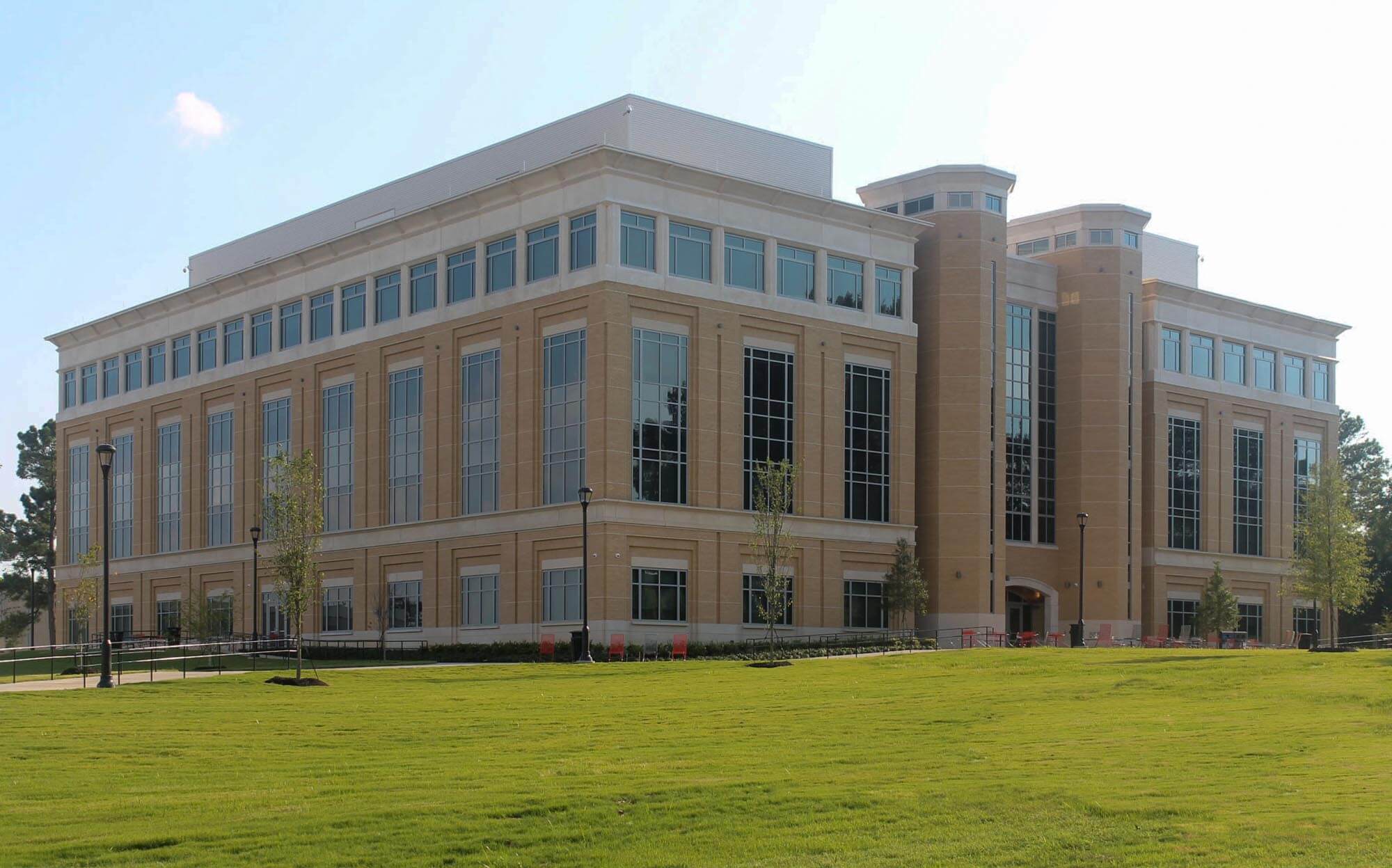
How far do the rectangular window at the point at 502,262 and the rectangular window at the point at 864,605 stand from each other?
19292 mm

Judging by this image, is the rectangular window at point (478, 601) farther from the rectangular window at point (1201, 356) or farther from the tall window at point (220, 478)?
the rectangular window at point (1201, 356)

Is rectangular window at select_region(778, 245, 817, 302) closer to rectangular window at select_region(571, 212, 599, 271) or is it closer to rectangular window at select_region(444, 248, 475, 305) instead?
rectangular window at select_region(571, 212, 599, 271)

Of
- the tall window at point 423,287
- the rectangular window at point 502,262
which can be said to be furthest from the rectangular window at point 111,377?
the rectangular window at point 502,262

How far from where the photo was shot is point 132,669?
50.2 metres

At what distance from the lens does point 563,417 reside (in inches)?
2516

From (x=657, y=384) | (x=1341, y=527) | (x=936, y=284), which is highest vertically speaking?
(x=936, y=284)

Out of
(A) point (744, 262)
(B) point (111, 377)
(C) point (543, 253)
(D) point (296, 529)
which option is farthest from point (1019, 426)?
(B) point (111, 377)

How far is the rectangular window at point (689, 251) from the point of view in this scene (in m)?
64.3

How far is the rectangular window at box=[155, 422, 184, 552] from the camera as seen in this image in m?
86.5

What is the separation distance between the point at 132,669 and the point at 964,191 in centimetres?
4191

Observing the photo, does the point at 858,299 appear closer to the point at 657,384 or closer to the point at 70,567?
the point at 657,384

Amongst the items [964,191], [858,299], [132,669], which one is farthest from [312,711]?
[964,191]

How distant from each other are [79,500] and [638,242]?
48388mm

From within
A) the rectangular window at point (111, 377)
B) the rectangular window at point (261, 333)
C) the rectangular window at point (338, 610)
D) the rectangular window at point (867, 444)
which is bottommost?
the rectangular window at point (338, 610)
